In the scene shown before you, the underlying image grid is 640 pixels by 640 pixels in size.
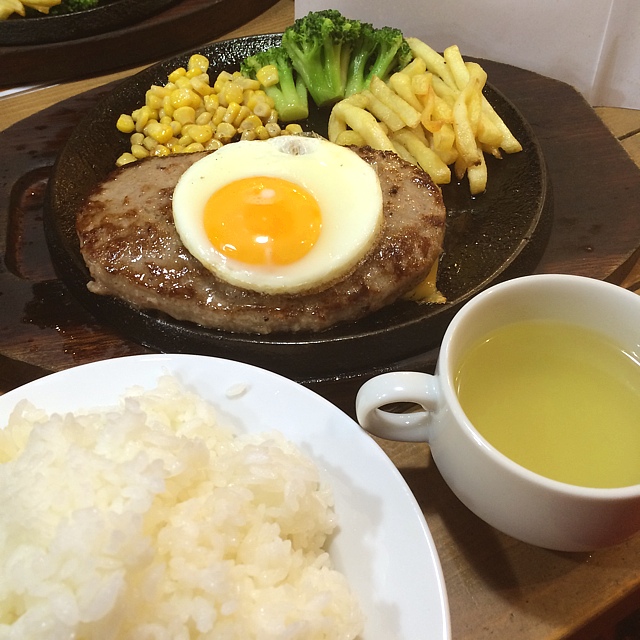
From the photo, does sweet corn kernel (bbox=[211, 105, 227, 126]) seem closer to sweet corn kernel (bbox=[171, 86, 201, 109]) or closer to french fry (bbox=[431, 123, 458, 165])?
sweet corn kernel (bbox=[171, 86, 201, 109])

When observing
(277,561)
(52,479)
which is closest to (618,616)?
(277,561)

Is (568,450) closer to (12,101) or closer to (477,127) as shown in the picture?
(477,127)

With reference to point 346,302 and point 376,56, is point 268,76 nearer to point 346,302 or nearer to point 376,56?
point 376,56

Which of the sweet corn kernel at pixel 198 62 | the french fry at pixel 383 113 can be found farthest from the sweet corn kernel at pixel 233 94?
the french fry at pixel 383 113

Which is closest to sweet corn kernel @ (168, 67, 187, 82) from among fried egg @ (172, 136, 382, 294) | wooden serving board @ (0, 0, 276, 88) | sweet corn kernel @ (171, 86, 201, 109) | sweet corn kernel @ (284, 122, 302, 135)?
sweet corn kernel @ (171, 86, 201, 109)

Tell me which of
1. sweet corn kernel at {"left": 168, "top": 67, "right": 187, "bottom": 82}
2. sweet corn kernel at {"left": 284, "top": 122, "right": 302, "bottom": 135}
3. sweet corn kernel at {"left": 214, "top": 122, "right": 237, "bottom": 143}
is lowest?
sweet corn kernel at {"left": 214, "top": 122, "right": 237, "bottom": 143}
